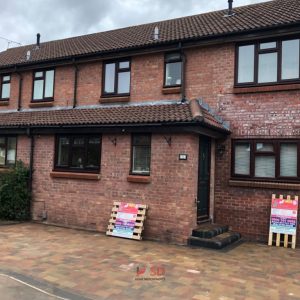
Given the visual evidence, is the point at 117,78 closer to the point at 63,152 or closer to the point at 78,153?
the point at 78,153

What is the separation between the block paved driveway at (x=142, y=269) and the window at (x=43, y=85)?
645cm

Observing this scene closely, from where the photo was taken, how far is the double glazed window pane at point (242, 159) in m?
11.3

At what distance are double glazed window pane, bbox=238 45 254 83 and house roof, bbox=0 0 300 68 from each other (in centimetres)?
56

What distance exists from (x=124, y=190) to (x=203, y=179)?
2.27 m

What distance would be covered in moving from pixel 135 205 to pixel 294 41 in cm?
623

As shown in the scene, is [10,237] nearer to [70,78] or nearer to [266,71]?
[70,78]

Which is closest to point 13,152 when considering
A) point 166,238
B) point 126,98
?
point 126,98

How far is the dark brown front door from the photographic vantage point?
11.0 meters

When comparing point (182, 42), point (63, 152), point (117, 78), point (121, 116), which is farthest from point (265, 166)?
point (63, 152)

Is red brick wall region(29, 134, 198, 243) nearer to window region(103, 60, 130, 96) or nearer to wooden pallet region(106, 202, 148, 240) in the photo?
wooden pallet region(106, 202, 148, 240)

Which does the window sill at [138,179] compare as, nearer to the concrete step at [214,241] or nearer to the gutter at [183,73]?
the concrete step at [214,241]

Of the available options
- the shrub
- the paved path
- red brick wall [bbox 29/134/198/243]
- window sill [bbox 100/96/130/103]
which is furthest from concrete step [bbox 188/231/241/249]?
the shrub

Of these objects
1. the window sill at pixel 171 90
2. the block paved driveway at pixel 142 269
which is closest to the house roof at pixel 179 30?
the window sill at pixel 171 90

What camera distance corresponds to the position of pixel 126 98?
13.4 metres
